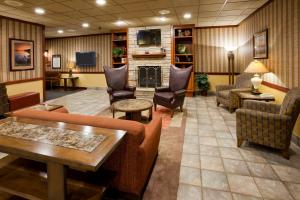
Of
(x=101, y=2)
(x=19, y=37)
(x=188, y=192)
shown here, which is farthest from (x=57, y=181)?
(x=19, y=37)

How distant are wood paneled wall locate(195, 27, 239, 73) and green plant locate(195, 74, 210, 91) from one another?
478 mm

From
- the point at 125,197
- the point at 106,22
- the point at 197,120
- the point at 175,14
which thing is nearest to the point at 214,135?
the point at 197,120

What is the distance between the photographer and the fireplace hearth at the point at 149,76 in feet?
24.8

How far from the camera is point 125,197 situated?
184 cm

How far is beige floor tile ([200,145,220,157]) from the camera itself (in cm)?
278

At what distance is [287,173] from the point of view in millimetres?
2264

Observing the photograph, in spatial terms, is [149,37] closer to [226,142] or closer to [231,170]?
[226,142]

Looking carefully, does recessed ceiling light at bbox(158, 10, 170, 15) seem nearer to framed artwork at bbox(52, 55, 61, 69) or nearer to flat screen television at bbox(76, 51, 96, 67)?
flat screen television at bbox(76, 51, 96, 67)

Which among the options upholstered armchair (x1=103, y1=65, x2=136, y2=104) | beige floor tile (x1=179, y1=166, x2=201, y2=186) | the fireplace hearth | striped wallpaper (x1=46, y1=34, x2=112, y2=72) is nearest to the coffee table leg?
beige floor tile (x1=179, y1=166, x2=201, y2=186)

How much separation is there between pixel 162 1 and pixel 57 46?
7262mm

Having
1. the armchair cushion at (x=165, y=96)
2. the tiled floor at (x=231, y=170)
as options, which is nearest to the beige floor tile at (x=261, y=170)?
the tiled floor at (x=231, y=170)

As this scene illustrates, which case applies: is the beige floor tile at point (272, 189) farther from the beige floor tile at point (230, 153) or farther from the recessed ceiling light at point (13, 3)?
the recessed ceiling light at point (13, 3)

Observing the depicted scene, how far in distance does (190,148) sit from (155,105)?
2260mm

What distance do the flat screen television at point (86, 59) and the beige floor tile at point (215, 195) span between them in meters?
8.29
